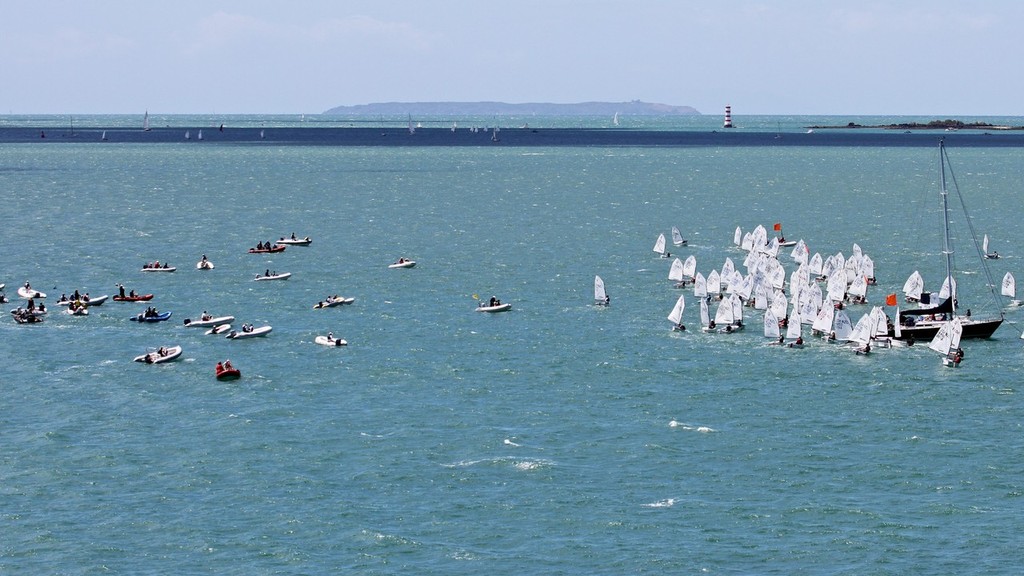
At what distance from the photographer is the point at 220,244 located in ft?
597

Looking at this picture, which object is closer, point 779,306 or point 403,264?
point 779,306

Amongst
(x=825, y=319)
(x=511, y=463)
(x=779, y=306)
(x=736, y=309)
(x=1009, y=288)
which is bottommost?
(x=511, y=463)

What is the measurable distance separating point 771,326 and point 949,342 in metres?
14.4

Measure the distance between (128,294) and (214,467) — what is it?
60.4 metres

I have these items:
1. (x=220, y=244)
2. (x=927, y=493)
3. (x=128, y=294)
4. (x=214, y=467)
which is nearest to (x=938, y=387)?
(x=927, y=493)

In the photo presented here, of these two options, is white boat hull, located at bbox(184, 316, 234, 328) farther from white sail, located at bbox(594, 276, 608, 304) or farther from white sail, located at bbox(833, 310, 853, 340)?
white sail, located at bbox(833, 310, 853, 340)

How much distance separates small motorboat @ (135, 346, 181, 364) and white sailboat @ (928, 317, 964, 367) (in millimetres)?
60255

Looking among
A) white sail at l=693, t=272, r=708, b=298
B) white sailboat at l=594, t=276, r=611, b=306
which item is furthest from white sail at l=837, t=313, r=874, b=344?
white sailboat at l=594, t=276, r=611, b=306

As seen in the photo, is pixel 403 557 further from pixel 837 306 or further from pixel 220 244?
pixel 220 244

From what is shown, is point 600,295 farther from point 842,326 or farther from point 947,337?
point 947,337

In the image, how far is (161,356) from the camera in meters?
104

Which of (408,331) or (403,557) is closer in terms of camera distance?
(403,557)

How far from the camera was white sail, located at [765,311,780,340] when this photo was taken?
367 feet

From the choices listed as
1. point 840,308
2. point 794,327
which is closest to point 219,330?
point 794,327
